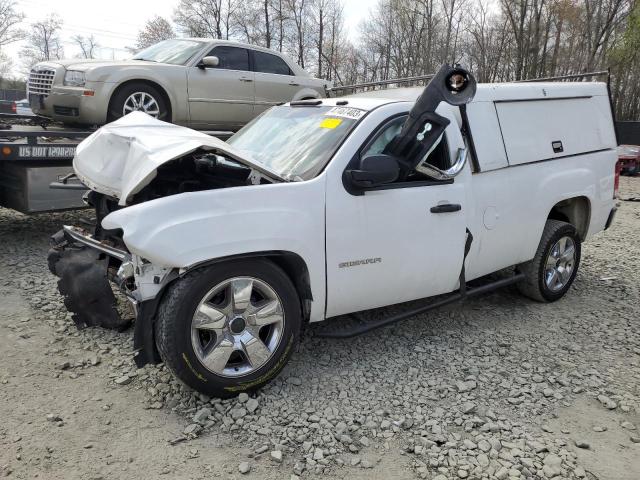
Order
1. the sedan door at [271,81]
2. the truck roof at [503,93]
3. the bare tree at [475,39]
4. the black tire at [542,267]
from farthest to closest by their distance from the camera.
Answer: the bare tree at [475,39]
the sedan door at [271,81]
the black tire at [542,267]
the truck roof at [503,93]

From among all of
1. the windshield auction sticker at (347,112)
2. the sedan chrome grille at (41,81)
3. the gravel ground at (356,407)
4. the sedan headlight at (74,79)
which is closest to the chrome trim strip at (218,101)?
the sedan headlight at (74,79)

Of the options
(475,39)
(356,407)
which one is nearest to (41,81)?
(356,407)

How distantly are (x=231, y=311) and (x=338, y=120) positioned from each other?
1592 mm

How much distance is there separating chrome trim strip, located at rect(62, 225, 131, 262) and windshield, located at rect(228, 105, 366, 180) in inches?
41.9

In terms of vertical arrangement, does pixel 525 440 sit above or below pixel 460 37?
below

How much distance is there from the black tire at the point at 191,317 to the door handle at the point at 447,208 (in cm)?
124

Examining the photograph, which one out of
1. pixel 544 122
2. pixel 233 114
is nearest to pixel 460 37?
pixel 233 114

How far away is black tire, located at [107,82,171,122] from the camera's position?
754 centimetres

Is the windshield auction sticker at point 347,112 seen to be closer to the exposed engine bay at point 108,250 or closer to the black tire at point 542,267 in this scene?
the exposed engine bay at point 108,250

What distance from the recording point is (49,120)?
7.77 metres

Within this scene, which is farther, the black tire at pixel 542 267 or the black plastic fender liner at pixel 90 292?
the black tire at pixel 542 267

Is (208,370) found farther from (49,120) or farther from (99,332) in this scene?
(49,120)

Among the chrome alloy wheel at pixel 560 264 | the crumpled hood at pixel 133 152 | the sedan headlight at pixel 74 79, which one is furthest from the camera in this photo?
the sedan headlight at pixel 74 79

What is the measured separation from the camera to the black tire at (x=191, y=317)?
3.04 meters
